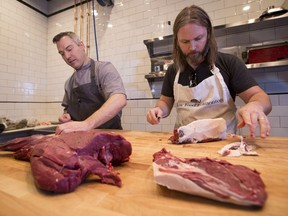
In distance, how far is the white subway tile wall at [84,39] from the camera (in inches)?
104

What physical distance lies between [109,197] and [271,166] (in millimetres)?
567

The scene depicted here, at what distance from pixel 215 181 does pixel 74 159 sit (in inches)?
15.7

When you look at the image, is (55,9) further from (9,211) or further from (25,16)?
(9,211)

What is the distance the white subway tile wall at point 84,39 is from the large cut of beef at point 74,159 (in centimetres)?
197

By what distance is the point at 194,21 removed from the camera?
1265mm

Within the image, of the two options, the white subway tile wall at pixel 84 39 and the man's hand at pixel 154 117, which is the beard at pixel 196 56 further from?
the white subway tile wall at pixel 84 39

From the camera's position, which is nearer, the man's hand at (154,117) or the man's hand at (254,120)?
the man's hand at (254,120)

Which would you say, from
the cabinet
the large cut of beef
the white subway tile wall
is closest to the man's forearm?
the large cut of beef

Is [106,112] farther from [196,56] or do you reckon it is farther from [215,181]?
[215,181]

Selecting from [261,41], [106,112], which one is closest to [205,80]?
[106,112]

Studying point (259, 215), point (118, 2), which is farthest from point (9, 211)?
point (118, 2)

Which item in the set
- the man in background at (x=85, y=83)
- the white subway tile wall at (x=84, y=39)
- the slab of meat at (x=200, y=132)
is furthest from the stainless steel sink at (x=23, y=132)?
the slab of meat at (x=200, y=132)

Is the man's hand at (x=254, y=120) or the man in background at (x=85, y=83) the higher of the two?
the man in background at (x=85, y=83)

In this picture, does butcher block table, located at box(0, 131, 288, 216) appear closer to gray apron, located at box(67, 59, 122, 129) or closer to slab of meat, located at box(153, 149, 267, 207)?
slab of meat, located at box(153, 149, 267, 207)
